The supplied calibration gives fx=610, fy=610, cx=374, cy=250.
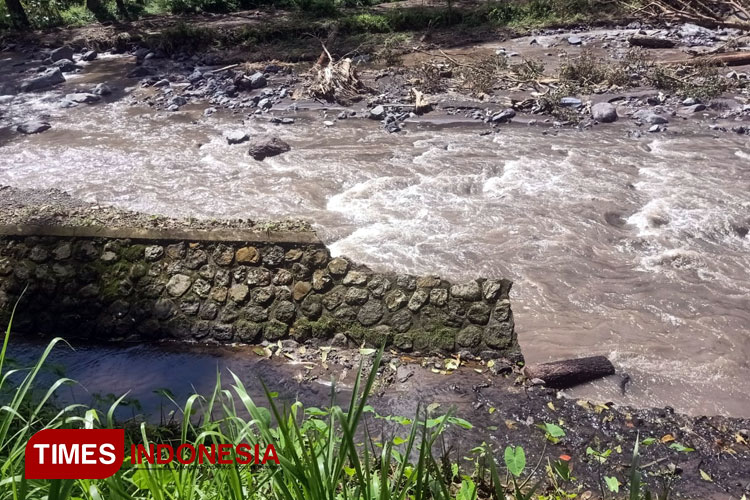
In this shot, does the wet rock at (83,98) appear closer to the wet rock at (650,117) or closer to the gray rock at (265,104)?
the gray rock at (265,104)

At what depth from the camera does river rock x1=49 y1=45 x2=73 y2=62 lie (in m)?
19.8

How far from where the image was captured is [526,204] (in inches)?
376

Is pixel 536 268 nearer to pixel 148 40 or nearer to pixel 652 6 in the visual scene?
pixel 652 6

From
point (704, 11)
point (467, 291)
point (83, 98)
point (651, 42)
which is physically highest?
point (704, 11)

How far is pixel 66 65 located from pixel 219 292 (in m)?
16.0

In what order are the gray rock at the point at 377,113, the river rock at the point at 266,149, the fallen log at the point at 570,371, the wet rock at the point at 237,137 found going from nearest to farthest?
the fallen log at the point at 570,371
the river rock at the point at 266,149
the wet rock at the point at 237,137
the gray rock at the point at 377,113

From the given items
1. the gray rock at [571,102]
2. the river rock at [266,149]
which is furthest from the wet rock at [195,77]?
the gray rock at [571,102]

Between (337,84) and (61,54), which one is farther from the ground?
(61,54)

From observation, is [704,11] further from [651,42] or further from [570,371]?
[570,371]

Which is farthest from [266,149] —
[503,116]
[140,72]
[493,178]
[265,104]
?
[140,72]

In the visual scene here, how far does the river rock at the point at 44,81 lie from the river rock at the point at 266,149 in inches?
358

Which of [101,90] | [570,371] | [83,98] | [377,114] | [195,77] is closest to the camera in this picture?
[570,371]

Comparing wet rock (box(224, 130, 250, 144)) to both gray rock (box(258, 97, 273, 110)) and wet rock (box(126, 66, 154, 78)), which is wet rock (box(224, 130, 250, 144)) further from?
wet rock (box(126, 66, 154, 78))

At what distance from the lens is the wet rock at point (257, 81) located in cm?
1578
